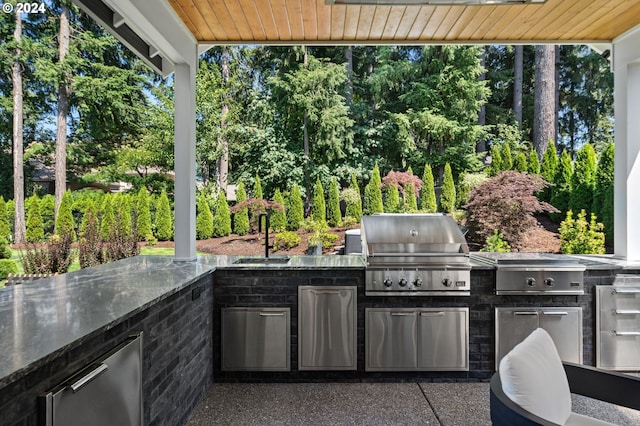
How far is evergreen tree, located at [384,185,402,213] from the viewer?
8867 mm

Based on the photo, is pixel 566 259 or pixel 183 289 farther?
pixel 566 259

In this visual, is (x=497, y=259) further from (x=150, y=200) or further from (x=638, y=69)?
(x=150, y=200)

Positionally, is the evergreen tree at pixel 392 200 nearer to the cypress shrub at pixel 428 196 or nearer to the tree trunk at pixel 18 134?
the cypress shrub at pixel 428 196

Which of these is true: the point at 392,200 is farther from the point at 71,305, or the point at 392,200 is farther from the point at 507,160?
the point at 71,305

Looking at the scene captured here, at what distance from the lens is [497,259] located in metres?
3.49

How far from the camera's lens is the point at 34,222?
7871 mm

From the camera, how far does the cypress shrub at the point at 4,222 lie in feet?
24.3

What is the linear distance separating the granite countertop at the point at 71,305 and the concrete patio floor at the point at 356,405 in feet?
3.11

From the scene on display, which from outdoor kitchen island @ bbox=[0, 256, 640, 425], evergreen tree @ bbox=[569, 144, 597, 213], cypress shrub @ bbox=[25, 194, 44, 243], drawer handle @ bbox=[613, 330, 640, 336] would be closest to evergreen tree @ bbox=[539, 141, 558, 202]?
evergreen tree @ bbox=[569, 144, 597, 213]

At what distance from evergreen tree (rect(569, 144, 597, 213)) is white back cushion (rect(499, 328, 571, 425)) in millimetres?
6922

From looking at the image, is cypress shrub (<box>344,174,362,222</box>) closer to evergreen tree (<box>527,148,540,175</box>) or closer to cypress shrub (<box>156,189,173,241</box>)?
evergreen tree (<box>527,148,540,175</box>)

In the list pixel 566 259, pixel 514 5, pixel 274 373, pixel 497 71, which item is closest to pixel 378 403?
pixel 274 373

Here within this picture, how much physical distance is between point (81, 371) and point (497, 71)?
13.8 m

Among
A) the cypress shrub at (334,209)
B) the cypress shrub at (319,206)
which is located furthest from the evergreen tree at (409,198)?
the cypress shrub at (319,206)
